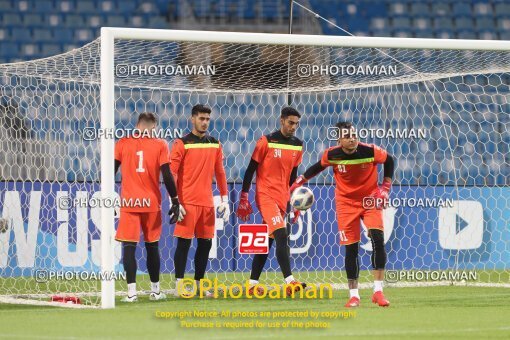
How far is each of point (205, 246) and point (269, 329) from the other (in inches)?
107

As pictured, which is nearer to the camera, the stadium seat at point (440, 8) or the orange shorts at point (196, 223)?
the orange shorts at point (196, 223)

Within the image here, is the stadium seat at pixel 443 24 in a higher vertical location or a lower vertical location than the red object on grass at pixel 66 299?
higher

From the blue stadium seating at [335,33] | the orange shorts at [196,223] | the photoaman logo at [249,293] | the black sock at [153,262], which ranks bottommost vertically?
the photoaman logo at [249,293]

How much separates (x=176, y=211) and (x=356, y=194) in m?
1.57

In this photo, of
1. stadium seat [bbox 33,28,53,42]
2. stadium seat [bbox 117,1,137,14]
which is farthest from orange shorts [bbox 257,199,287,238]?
stadium seat [bbox 117,1,137,14]

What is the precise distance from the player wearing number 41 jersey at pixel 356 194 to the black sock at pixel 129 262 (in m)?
1.73

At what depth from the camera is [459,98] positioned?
14156 millimetres

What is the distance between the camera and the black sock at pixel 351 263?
7.25 m

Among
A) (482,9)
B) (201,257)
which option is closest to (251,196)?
(201,257)

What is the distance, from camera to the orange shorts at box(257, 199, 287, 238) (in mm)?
8250

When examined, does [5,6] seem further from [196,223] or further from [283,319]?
[283,319]

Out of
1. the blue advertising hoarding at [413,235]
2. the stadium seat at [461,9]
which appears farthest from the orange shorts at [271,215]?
the stadium seat at [461,9]

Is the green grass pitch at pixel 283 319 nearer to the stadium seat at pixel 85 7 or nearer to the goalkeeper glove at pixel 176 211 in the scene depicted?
the goalkeeper glove at pixel 176 211

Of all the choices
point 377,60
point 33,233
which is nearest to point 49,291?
point 33,233
